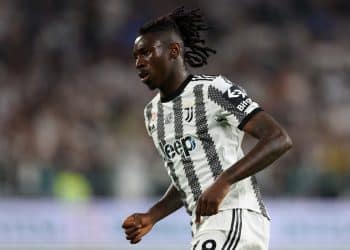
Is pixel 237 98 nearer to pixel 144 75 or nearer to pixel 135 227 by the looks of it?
pixel 144 75

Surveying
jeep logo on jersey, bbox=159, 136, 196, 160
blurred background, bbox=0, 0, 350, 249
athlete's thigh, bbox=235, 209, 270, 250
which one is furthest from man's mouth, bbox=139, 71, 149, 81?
blurred background, bbox=0, 0, 350, 249

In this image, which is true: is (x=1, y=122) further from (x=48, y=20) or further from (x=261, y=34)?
(x=261, y=34)

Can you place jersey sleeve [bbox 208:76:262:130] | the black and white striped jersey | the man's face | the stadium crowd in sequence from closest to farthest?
jersey sleeve [bbox 208:76:262:130] < the black and white striped jersey < the man's face < the stadium crowd

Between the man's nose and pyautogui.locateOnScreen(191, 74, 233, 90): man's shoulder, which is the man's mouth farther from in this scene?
pyautogui.locateOnScreen(191, 74, 233, 90): man's shoulder

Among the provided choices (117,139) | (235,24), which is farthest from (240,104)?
(235,24)

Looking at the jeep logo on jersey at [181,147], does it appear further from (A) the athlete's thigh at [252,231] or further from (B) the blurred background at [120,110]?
(B) the blurred background at [120,110]

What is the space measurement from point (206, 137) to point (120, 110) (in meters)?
8.40

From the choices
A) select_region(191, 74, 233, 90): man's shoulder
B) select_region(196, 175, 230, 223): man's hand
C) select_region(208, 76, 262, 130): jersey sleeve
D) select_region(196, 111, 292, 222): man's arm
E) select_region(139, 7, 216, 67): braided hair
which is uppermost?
select_region(139, 7, 216, 67): braided hair

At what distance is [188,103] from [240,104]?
1.06 ft

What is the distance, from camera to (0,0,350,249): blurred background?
1166cm

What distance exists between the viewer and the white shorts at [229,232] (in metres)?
4.69

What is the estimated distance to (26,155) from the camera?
12.0m

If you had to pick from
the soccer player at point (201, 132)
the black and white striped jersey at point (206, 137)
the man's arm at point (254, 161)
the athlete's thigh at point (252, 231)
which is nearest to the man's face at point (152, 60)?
the soccer player at point (201, 132)

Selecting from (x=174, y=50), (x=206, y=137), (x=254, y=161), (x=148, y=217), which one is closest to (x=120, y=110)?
(x=148, y=217)
